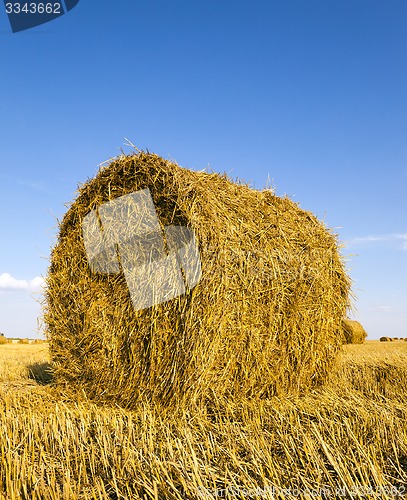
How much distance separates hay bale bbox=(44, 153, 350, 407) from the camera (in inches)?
170

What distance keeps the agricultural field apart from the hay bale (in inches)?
14.2

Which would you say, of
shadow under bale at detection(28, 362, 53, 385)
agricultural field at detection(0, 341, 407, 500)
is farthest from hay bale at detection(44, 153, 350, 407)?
shadow under bale at detection(28, 362, 53, 385)

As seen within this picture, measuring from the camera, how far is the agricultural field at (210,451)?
2723mm

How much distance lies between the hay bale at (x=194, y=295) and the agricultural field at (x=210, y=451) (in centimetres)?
36

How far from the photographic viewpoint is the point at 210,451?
330cm

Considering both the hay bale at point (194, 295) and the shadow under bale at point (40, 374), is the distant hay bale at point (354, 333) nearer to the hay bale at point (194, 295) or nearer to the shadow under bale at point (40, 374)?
the hay bale at point (194, 295)

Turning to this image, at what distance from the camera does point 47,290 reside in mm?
5832

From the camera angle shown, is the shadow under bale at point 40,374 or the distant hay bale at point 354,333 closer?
the shadow under bale at point 40,374

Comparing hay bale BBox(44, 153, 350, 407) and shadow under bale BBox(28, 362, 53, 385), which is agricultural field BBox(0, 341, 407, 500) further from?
shadow under bale BBox(28, 362, 53, 385)

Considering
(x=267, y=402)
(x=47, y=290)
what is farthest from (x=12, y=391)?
(x=267, y=402)

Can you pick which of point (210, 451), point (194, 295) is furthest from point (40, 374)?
point (210, 451)

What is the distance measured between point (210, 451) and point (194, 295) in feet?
4.42

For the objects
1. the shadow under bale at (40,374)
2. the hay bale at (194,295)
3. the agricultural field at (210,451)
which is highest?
the hay bale at (194,295)

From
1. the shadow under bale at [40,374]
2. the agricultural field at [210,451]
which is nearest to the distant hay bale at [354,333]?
the shadow under bale at [40,374]
